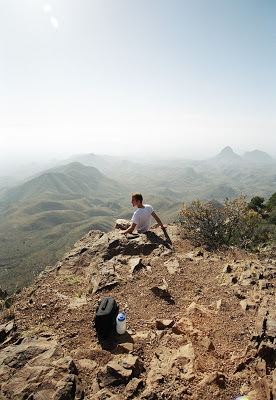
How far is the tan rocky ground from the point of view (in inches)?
140

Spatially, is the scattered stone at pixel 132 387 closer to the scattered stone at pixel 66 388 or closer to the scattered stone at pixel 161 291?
the scattered stone at pixel 66 388

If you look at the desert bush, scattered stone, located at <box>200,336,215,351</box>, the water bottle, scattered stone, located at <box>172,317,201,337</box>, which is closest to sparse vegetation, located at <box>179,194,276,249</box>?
the desert bush

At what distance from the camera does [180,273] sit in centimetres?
784

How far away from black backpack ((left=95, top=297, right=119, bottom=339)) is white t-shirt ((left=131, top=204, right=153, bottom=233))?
501cm

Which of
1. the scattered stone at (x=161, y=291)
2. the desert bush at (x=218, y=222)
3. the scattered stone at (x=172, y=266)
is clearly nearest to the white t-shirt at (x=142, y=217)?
the scattered stone at (x=172, y=266)

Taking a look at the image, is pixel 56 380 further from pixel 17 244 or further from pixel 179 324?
pixel 17 244

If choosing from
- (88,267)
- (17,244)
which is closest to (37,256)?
(17,244)

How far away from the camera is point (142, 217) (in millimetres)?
10305

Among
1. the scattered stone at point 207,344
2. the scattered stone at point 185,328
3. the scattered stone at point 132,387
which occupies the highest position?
the scattered stone at point 132,387

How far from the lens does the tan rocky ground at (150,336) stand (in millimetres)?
3561

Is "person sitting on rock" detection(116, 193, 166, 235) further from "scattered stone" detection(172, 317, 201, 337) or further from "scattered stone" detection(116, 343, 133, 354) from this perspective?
"scattered stone" detection(116, 343, 133, 354)

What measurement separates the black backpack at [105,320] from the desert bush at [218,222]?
7945mm

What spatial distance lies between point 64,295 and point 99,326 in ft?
8.27

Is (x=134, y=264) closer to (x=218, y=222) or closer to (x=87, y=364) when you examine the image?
(x=87, y=364)
